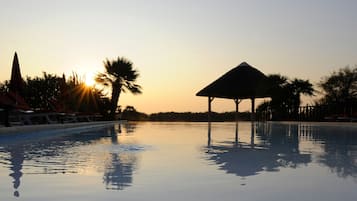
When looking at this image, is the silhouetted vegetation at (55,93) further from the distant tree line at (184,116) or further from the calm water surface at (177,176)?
the calm water surface at (177,176)

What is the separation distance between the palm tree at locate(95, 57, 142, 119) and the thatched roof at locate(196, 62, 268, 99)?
430cm

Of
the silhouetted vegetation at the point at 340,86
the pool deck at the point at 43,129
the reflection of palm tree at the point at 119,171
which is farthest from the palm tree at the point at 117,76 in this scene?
the reflection of palm tree at the point at 119,171

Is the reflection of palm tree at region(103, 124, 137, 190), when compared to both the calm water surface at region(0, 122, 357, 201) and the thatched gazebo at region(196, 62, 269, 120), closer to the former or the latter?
the calm water surface at region(0, 122, 357, 201)

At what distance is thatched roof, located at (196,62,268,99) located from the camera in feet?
81.6

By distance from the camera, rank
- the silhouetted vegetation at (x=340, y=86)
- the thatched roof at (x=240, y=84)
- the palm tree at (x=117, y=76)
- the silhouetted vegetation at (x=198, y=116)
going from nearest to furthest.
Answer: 1. the silhouetted vegetation at (x=340, y=86)
2. the thatched roof at (x=240, y=84)
3. the palm tree at (x=117, y=76)
4. the silhouetted vegetation at (x=198, y=116)

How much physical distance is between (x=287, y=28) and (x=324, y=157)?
1066 centimetres

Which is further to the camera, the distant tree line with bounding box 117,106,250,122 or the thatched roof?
the distant tree line with bounding box 117,106,250,122

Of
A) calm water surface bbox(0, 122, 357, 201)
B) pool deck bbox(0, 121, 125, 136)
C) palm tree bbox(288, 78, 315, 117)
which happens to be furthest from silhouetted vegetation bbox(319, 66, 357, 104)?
calm water surface bbox(0, 122, 357, 201)

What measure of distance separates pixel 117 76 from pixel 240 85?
23.7 ft

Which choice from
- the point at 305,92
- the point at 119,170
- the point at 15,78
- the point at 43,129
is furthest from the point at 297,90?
the point at 119,170

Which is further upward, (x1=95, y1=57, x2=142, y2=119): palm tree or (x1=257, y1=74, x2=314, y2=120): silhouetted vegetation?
(x1=95, y1=57, x2=142, y2=119): palm tree

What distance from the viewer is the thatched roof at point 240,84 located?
81.6ft

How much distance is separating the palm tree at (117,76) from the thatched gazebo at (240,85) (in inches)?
169

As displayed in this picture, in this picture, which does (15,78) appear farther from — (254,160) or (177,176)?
(177,176)
